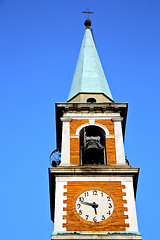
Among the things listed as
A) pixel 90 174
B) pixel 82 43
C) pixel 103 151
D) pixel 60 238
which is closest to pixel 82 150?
pixel 103 151

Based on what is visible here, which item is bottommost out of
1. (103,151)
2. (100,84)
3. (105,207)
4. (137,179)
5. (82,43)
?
(105,207)

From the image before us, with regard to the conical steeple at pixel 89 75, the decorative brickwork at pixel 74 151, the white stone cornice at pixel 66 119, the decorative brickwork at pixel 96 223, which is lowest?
the decorative brickwork at pixel 96 223

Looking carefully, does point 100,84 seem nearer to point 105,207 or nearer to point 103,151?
point 103,151

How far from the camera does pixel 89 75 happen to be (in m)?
39.1

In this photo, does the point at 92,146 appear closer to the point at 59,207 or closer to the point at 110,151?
the point at 110,151

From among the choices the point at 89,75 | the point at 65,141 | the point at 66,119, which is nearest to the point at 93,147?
the point at 65,141

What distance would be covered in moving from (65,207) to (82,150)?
216 inches

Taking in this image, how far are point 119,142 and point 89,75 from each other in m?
7.91

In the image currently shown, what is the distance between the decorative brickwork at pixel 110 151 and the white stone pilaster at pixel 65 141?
2.26 m

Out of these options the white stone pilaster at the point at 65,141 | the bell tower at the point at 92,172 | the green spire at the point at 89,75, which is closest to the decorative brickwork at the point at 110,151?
the bell tower at the point at 92,172

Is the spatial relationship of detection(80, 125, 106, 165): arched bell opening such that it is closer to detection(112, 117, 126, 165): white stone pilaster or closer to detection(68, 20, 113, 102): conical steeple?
detection(112, 117, 126, 165): white stone pilaster

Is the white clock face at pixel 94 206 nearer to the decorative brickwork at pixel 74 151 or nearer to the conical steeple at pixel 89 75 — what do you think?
the decorative brickwork at pixel 74 151

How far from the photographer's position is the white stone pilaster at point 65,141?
3148 centimetres

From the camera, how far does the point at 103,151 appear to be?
108 ft
